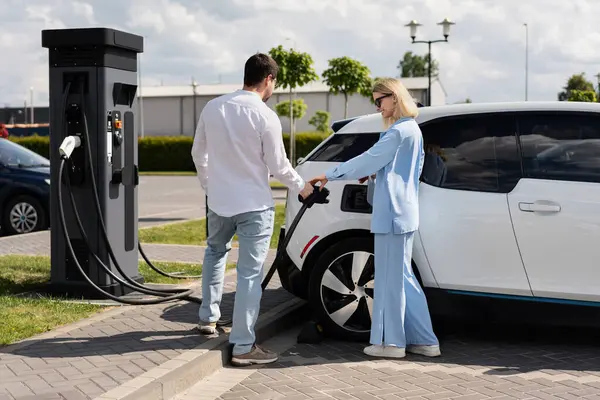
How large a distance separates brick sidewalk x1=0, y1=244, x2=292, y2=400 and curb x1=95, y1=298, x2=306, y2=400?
0.08 m

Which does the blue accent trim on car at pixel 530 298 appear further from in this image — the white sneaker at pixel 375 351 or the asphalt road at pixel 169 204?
the asphalt road at pixel 169 204

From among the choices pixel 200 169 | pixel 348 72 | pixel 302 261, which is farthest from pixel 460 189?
pixel 348 72

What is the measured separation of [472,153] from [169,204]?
15.3 metres

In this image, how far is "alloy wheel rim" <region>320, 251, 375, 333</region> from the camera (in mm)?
6008

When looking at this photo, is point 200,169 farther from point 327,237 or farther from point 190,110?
point 190,110

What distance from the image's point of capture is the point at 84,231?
7.20m

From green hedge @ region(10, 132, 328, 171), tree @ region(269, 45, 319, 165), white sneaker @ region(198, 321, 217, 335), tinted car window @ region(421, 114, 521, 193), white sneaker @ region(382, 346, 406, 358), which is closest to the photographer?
white sneaker @ region(382, 346, 406, 358)

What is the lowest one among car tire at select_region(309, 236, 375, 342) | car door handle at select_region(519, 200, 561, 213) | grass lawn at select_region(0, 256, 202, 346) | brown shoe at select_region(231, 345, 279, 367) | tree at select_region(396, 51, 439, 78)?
brown shoe at select_region(231, 345, 279, 367)

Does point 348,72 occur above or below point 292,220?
above

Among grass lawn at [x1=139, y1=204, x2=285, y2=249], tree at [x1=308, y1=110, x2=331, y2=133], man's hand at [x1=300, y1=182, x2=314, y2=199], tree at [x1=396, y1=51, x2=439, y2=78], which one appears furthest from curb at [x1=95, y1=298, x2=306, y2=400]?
tree at [x1=396, y1=51, x2=439, y2=78]

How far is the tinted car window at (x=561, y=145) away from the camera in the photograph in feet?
18.7

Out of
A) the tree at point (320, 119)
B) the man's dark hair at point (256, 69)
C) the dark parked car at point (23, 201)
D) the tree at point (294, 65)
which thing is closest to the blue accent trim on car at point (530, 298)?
the man's dark hair at point (256, 69)

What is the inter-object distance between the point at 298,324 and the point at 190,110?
222 ft

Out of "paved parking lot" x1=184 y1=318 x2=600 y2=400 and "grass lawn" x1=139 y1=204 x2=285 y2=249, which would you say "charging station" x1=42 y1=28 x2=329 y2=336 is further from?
"grass lawn" x1=139 y1=204 x2=285 y2=249
